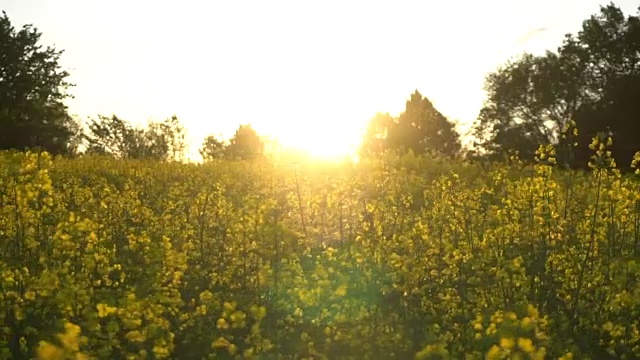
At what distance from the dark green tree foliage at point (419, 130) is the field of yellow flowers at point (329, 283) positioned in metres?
55.5

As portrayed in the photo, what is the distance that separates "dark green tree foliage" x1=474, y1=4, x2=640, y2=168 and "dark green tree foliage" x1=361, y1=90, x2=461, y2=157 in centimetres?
1331

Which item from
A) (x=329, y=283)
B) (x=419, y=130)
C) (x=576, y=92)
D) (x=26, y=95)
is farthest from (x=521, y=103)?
(x=329, y=283)

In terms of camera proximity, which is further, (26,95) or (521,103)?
(521,103)

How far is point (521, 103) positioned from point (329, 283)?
154 ft

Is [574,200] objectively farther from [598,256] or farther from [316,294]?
[316,294]

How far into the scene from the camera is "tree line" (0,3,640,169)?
33938 millimetres

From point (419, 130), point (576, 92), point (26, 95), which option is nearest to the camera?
point (26, 95)

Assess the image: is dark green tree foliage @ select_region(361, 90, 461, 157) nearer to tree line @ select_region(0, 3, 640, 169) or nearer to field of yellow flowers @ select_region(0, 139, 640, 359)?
tree line @ select_region(0, 3, 640, 169)

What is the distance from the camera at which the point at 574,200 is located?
9.85 m

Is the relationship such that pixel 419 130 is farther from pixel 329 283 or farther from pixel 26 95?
pixel 329 283

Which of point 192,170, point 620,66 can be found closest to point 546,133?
point 620,66

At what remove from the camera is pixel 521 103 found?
5062cm

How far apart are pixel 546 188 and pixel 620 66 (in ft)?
134

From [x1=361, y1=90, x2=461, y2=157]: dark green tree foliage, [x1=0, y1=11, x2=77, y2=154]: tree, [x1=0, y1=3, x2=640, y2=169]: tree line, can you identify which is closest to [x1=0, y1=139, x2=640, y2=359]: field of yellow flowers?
[x1=0, y1=3, x2=640, y2=169]: tree line
